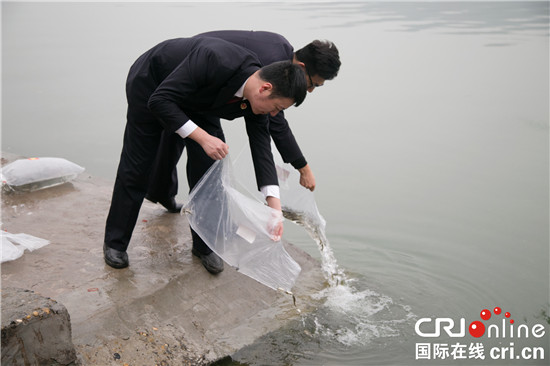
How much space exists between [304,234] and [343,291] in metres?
0.92

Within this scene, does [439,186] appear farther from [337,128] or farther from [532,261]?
[337,128]

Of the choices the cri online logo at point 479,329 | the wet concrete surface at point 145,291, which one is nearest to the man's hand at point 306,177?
the wet concrete surface at point 145,291

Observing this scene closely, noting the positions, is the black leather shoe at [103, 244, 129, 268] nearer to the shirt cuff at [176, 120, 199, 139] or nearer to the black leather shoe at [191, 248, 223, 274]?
the black leather shoe at [191, 248, 223, 274]

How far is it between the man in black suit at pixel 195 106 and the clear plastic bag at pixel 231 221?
102 millimetres

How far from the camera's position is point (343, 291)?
345 centimetres

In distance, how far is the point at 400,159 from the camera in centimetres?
564

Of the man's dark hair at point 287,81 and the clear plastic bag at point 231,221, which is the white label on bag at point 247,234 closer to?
the clear plastic bag at point 231,221

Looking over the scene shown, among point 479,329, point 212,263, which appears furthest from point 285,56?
point 479,329

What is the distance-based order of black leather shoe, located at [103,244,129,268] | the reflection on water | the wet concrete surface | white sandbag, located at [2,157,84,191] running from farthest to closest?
1. the reflection on water
2. white sandbag, located at [2,157,84,191]
3. black leather shoe, located at [103,244,129,268]
4. the wet concrete surface

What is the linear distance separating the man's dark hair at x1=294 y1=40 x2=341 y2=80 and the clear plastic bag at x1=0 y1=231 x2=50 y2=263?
1.66 m

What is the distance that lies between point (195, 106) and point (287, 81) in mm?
510

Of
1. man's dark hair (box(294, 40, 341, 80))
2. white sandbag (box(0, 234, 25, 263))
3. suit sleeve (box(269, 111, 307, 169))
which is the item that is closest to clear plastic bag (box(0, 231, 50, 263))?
white sandbag (box(0, 234, 25, 263))

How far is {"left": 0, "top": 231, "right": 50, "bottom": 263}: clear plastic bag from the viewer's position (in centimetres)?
293

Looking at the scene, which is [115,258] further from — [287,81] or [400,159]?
[400,159]
